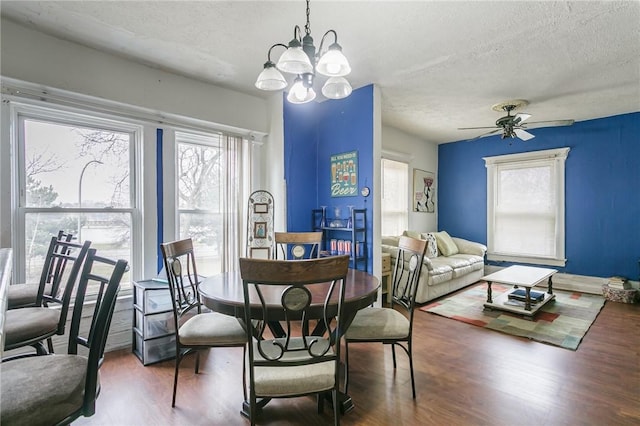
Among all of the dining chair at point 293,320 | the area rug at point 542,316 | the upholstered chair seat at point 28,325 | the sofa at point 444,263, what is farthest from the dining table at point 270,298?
the area rug at point 542,316

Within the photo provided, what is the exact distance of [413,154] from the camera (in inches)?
227

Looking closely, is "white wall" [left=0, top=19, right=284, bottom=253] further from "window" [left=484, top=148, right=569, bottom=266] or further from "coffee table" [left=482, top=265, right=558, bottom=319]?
"window" [left=484, top=148, right=569, bottom=266]

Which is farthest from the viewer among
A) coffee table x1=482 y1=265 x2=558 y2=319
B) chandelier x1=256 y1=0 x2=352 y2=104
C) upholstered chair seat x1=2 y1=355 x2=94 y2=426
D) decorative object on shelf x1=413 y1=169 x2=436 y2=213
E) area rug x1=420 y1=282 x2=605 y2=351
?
decorative object on shelf x1=413 y1=169 x2=436 y2=213

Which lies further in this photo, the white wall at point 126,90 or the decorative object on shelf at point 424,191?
the decorative object on shelf at point 424,191

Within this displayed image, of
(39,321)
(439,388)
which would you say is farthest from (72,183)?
(439,388)

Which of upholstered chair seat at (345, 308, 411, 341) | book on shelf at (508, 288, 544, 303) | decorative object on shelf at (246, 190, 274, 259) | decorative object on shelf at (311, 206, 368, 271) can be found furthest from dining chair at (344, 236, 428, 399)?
book on shelf at (508, 288, 544, 303)

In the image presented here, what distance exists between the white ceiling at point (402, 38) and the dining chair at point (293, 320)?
1.80 m

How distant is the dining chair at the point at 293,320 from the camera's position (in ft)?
4.24

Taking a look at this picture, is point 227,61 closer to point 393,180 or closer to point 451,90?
point 451,90

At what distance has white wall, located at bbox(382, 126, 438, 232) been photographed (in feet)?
17.1

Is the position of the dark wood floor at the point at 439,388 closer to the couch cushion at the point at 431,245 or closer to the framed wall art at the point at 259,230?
the framed wall art at the point at 259,230

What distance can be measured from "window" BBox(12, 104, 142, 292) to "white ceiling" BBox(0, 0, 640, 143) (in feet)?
2.32

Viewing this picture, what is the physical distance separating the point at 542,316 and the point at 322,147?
333 centimetres

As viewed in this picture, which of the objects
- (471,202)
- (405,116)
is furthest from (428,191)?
(405,116)
